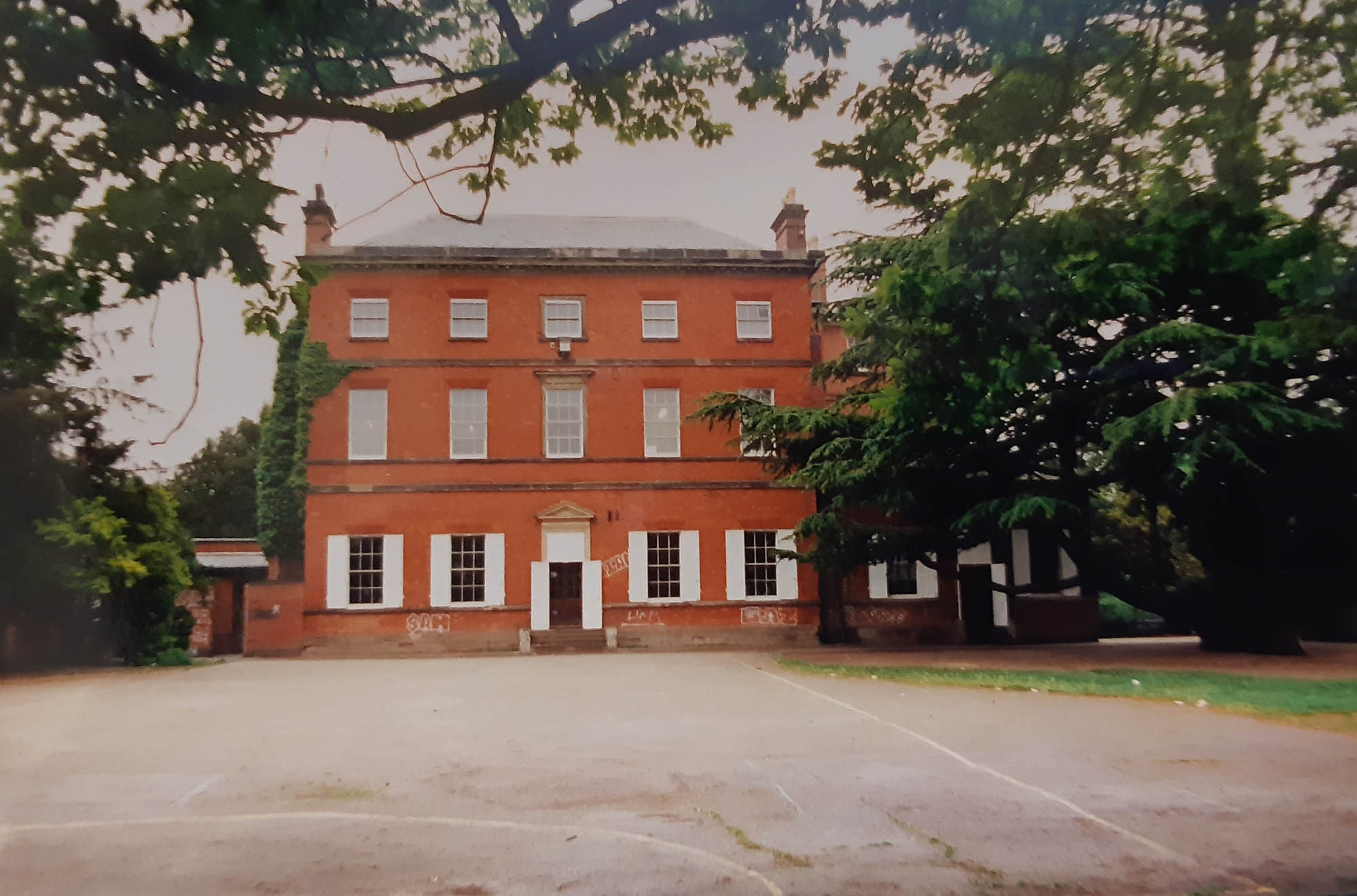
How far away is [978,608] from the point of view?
20.0 meters

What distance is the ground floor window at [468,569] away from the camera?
1788cm

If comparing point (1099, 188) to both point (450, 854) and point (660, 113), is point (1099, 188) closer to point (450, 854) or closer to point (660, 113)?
point (660, 113)

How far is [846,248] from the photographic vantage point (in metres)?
15.7

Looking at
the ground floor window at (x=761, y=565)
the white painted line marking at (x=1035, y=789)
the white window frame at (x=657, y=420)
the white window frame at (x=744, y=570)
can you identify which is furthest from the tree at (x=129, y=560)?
the ground floor window at (x=761, y=565)

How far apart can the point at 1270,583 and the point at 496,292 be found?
13.1m

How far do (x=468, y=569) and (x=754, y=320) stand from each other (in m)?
7.02

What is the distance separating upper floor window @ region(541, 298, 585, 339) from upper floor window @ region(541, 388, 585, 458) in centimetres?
109

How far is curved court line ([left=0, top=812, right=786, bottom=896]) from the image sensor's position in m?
4.84

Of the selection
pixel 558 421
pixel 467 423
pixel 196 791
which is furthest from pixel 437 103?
pixel 558 421

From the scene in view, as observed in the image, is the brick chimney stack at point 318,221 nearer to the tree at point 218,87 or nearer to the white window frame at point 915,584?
the tree at point 218,87

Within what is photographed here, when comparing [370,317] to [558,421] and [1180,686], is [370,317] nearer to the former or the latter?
[558,421]

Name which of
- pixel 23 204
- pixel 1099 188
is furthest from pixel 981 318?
pixel 23 204

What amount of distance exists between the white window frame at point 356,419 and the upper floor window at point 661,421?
6.21 m

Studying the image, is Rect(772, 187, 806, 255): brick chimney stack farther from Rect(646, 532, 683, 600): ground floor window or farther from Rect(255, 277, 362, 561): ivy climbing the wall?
Rect(646, 532, 683, 600): ground floor window
